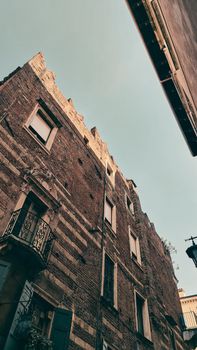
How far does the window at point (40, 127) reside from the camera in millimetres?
10745

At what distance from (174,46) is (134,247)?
37.8ft

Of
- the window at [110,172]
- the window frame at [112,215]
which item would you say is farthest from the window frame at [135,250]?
the window at [110,172]

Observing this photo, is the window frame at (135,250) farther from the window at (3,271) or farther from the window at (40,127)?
the window at (3,271)

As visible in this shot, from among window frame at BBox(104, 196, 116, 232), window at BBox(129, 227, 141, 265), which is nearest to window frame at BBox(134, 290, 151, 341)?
window at BBox(129, 227, 141, 265)

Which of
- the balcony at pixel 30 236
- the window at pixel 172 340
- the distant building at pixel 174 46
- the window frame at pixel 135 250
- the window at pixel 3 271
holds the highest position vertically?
the window frame at pixel 135 250

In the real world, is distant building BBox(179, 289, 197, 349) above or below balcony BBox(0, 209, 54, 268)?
above

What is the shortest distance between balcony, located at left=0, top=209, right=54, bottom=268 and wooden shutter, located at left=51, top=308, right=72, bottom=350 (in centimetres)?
131

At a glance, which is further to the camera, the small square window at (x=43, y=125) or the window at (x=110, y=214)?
→ the window at (x=110, y=214)

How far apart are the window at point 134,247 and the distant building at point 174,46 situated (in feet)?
29.5

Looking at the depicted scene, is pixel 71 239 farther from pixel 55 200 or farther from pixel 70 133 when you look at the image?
pixel 70 133

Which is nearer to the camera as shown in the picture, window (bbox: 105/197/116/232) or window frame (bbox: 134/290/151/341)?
window frame (bbox: 134/290/151/341)

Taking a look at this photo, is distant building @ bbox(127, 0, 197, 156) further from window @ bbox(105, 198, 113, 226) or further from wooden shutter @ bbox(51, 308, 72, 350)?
window @ bbox(105, 198, 113, 226)

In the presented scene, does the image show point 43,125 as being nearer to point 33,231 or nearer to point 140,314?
point 33,231

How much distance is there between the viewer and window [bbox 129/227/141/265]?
49.2 ft
